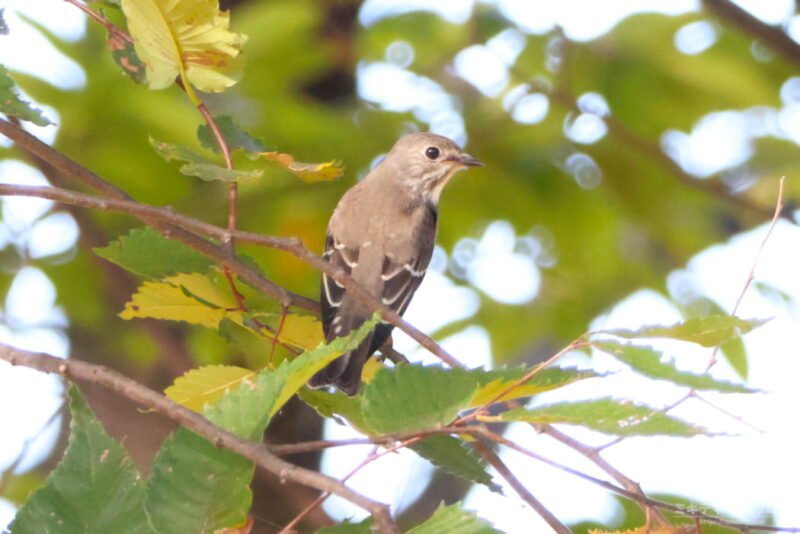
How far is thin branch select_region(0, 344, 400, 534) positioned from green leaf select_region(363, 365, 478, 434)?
0.18 meters

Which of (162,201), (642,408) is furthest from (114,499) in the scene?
(162,201)

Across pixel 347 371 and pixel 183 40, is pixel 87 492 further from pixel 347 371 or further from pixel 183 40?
pixel 347 371

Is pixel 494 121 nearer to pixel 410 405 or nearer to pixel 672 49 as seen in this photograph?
pixel 672 49

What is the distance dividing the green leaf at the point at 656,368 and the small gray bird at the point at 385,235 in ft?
6.42

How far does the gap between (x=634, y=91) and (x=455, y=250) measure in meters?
1.37

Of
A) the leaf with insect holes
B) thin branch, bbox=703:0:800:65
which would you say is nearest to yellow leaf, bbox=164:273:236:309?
the leaf with insect holes

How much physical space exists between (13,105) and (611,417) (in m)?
1.58

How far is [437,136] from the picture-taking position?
19.3 feet

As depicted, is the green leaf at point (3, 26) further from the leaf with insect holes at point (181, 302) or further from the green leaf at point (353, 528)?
the green leaf at point (353, 528)

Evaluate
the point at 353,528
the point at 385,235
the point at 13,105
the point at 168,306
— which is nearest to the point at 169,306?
the point at 168,306

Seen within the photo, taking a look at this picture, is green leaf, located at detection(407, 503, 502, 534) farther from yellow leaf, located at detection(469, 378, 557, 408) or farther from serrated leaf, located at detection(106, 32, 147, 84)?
serrated leaf, located at detection(106, 32, 147, 84)

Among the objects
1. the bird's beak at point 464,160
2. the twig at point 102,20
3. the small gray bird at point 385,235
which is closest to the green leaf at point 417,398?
the twig at point 102,20

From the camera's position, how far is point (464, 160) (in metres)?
5.73

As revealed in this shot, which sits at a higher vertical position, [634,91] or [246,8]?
[634,91]
